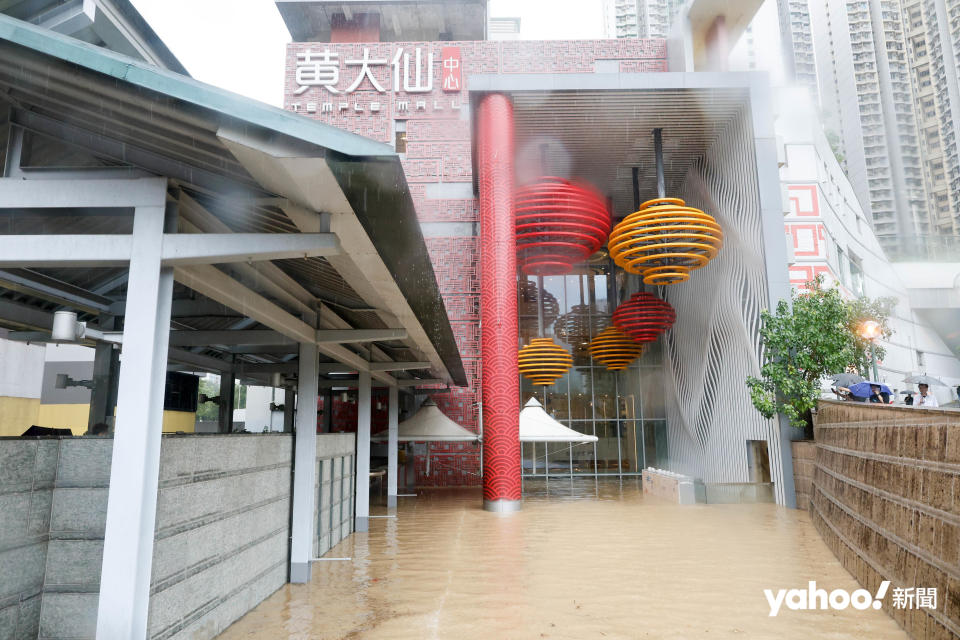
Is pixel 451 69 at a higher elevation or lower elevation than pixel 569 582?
higher

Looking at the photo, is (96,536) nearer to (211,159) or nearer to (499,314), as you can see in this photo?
(211,159)

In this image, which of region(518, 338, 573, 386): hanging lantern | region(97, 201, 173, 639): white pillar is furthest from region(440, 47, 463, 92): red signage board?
region(97, 201, 173, 639): white pillar

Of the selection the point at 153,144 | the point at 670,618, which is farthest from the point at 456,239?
the point at 153,144

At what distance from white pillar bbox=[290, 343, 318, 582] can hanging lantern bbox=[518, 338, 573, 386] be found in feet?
33.7

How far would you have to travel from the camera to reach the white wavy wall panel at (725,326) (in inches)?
490

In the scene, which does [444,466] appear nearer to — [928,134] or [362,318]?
[362,318]

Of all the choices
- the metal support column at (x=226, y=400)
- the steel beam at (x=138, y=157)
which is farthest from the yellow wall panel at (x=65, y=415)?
the steel beam at (x=138, y=157)

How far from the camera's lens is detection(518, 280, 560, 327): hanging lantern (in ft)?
63.2

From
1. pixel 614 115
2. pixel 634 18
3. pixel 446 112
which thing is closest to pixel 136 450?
pixel 614 115

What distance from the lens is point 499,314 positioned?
39.0ft

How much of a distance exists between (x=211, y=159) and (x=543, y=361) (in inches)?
537

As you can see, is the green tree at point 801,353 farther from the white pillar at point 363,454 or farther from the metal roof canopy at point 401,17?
the metal roof canopy at point 401,17

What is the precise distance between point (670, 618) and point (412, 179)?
49.7 ft

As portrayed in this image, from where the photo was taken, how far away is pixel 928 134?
35062 millimetres
